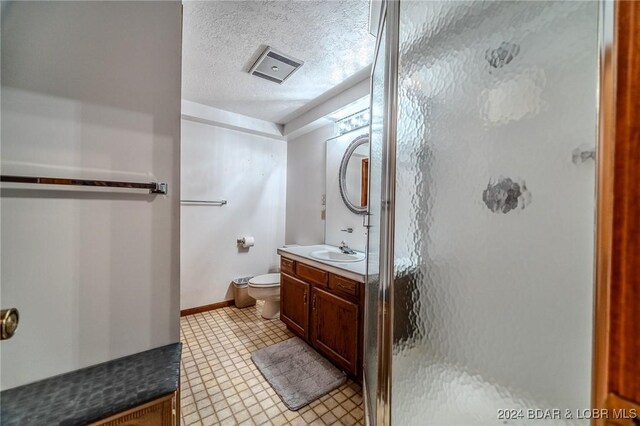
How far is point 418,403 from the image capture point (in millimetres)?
713

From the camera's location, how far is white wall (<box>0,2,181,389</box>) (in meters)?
0.79

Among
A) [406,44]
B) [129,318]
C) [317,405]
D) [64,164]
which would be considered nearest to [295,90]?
[406,44]

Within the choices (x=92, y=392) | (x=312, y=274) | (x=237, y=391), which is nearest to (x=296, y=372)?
(x=237, y=391)

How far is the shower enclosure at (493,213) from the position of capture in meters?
0.40

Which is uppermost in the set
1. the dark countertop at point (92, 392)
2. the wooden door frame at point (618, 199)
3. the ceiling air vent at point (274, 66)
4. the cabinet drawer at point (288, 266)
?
the ceiling air vent at point (274, 66)

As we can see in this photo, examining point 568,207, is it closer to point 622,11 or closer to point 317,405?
point 622,11

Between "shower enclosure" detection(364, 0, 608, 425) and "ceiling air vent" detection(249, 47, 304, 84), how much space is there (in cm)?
111

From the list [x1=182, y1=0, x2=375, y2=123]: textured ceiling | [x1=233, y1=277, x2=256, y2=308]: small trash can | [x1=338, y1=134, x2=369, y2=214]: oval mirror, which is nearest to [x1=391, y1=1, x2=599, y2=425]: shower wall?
[x1=182, y1=0, x2=375, y2=123]: textured ceiling

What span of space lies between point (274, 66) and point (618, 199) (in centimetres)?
204

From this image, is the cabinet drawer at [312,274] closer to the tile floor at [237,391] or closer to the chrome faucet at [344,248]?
the chrome faucet at [344,248]

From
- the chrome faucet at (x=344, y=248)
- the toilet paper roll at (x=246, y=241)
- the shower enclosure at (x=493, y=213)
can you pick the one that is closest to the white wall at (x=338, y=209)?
the chrome faucet at (x=344, y=248)

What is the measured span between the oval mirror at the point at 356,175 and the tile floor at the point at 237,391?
1428 millimetres

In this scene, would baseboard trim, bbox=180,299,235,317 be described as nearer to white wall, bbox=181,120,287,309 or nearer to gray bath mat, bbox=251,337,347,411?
white wall, bbox=181,120,287,309

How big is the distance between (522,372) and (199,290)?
9.49 ft
